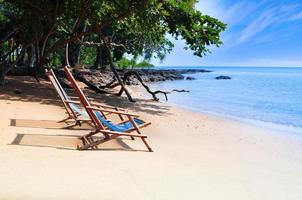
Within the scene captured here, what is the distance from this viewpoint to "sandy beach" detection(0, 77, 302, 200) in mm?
4879

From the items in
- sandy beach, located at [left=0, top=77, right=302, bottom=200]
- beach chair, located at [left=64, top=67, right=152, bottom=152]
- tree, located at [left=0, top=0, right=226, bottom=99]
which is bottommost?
sandy beach, located at [left=0, top=77, right=302, bottom=200]

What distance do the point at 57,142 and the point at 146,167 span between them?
6.16 ft

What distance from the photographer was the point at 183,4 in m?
14.8

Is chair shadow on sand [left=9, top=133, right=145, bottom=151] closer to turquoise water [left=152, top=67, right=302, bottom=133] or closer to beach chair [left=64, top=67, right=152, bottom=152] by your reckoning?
beach chair [left=64, top=67, right=152, bottom=152]

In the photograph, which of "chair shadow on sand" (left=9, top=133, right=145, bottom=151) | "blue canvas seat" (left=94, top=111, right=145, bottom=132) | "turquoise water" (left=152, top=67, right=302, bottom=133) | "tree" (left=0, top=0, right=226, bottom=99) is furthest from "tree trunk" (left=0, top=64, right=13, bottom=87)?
"turquoise water" (left=152, top=67, right=302, bottom=133)

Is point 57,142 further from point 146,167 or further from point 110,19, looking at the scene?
point 110,19

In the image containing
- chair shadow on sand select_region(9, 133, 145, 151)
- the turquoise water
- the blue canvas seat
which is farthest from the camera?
the turquoise water

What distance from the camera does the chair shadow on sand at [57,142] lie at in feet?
22.2

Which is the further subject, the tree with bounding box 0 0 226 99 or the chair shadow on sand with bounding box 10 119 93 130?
the tree with bounding box 0 0 226 99

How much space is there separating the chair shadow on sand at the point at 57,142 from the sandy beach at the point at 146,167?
0.02 metres

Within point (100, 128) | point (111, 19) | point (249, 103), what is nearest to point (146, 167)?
point (100, 128)

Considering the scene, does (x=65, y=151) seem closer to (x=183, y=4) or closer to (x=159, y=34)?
(x=183, y=4)

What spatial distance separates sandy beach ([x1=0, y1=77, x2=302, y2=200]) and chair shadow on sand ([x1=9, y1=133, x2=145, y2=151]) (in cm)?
2

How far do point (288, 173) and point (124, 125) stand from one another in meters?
2.91
